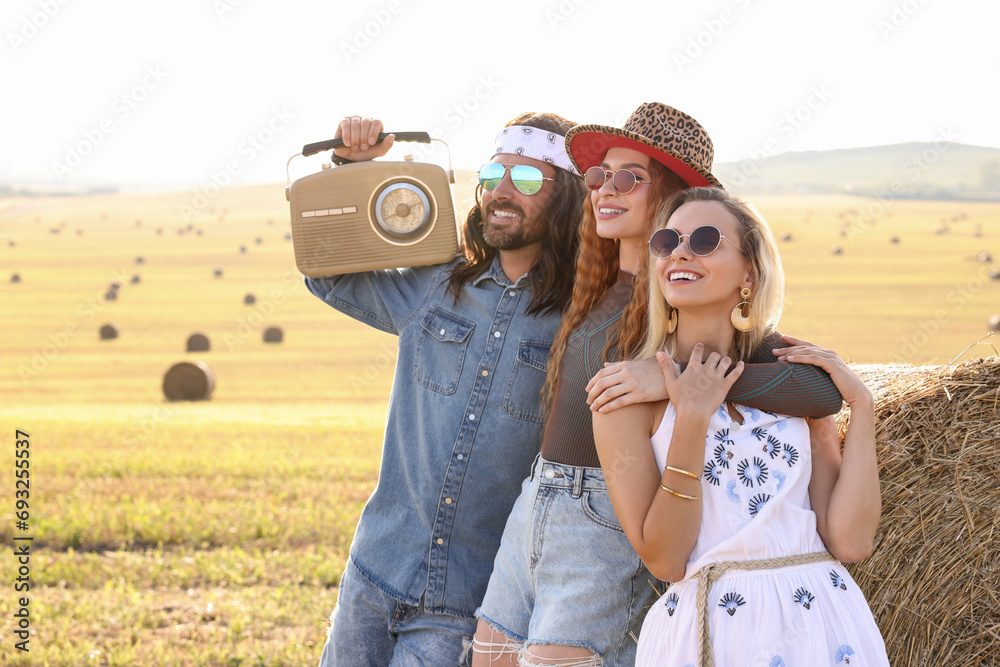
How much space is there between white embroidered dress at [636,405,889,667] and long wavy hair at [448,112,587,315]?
0.87 m

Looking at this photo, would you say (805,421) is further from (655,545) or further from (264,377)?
(264,377)

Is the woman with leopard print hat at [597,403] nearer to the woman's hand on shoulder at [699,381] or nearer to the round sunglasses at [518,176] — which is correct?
the woman's hand on shoulder at [699,381]

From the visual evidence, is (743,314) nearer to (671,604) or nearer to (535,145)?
(671,604)

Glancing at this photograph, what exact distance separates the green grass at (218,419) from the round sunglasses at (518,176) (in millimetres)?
394

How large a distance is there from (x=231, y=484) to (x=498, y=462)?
6.78m

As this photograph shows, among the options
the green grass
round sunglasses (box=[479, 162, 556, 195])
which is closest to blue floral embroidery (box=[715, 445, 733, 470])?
round sunglasses (box=[479, 162, 556, 195])

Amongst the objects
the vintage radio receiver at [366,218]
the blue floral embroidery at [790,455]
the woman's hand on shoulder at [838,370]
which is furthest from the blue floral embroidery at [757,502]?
the vintage radio receiver at [366,218]

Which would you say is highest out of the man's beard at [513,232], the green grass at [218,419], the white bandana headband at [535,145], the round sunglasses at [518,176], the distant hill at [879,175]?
the distant hill at [879,175]

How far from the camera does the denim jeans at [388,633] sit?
3004 mm

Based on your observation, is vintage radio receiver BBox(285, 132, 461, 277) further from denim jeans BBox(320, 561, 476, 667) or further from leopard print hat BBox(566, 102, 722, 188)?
denim jeans BBox(320, 561, 476, 667)

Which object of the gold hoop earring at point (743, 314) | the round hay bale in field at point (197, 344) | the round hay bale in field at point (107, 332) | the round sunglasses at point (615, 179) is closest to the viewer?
the gold hoop earring at point (743, 314)

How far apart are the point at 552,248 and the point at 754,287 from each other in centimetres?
89

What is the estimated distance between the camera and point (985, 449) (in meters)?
3.26

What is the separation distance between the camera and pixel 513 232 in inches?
119
